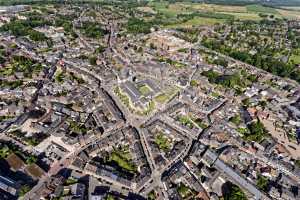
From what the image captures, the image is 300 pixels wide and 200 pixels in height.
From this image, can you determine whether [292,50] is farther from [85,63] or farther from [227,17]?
[85,63]

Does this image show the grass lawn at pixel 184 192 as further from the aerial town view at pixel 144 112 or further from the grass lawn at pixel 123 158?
the grass lawn at pixel 123 158

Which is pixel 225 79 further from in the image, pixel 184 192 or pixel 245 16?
pixel 245 16

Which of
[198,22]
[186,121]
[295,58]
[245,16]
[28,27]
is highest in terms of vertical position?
[28,27]

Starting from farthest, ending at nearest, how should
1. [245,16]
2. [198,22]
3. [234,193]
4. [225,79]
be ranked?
[245,16]
[198,22]
[225,79]
[234,193]

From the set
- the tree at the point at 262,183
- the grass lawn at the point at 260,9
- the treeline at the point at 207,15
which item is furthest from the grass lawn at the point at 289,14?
the tree at the point at 262,183

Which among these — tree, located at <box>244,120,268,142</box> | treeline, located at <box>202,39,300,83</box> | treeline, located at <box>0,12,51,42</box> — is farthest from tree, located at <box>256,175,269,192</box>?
treeline, located at <box>0,12,51,42</box>

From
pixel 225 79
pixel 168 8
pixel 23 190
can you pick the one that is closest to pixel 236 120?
pixel 225 79
